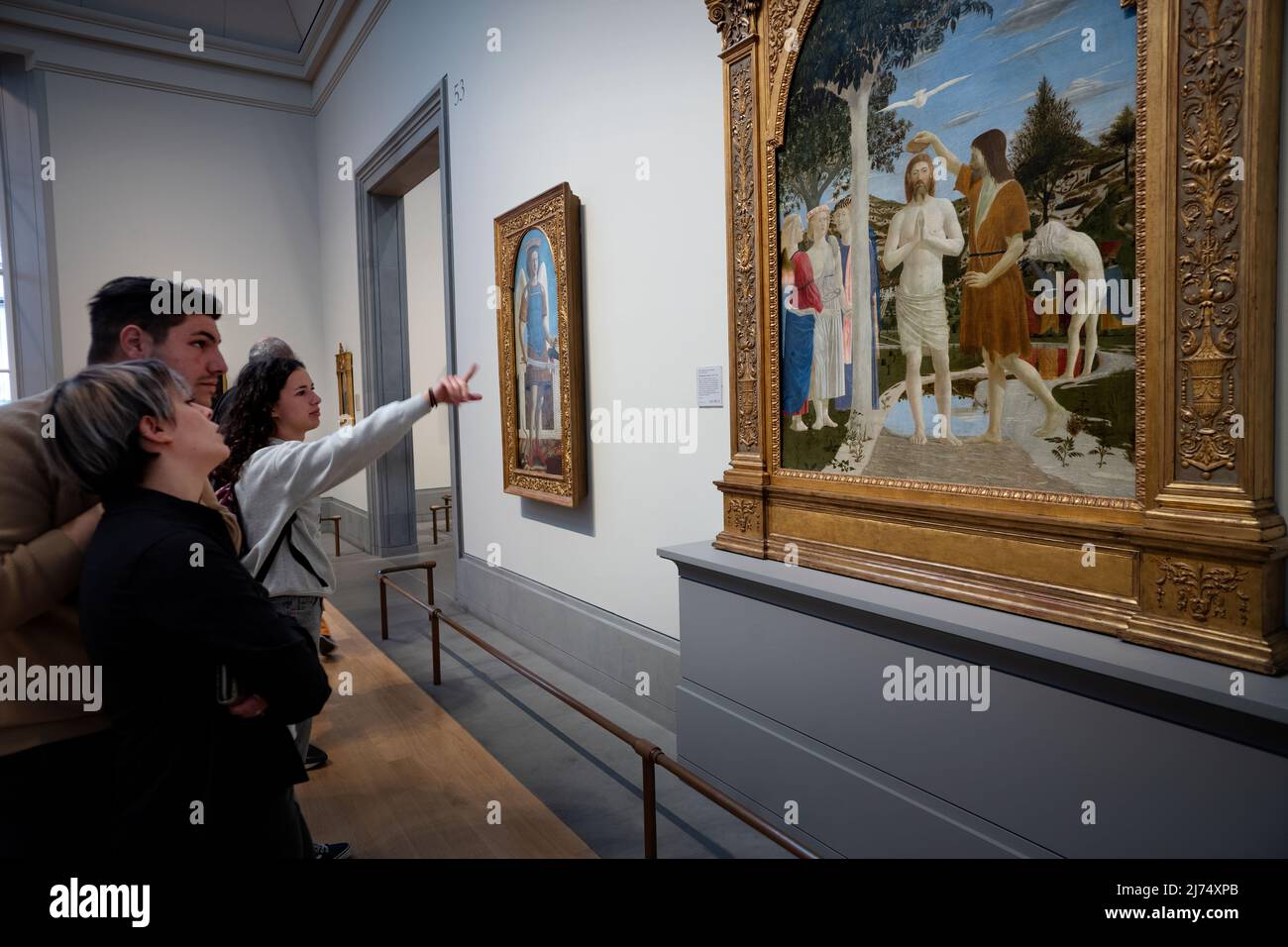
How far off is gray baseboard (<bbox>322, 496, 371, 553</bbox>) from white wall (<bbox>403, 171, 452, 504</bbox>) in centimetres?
254

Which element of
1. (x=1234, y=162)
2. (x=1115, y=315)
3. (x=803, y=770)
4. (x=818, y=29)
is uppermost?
(x=818, y=29)

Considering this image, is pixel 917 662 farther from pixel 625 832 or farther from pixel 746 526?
pixel 625 832

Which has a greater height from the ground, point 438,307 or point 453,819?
point 438,307

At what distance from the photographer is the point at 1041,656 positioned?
99.3 inches

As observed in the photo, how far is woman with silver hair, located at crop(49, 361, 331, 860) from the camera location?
168 cm

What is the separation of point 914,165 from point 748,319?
1084 millimetres

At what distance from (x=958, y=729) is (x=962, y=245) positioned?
1.76 m

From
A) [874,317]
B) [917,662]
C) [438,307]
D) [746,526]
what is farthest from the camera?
[438,307]

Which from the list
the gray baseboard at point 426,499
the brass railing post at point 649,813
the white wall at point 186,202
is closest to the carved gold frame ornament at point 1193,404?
the brass railing post at point 649,813

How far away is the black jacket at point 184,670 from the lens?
1672 mm

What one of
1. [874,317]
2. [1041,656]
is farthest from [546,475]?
[1041,656]

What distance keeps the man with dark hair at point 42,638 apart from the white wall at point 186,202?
1291cm

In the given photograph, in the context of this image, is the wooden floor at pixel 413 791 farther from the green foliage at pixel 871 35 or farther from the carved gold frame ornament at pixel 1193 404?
the green foliage at pixel 871 35

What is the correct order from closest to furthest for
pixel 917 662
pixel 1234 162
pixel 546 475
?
pixel 1234 162 < pixel 917 662 < pixel 546 475
